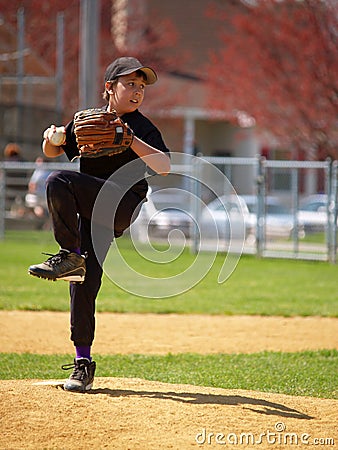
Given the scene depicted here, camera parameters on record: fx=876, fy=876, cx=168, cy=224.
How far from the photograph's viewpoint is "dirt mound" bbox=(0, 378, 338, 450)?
182 inches

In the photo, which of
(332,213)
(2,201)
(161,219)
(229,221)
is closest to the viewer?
(332,213)

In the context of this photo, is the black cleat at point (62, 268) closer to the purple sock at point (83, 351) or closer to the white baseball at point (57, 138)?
the purple sock at point (83, 351)

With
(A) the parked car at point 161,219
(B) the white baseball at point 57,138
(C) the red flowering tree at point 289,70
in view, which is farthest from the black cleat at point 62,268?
(C) the red flowering tree at point 289,70

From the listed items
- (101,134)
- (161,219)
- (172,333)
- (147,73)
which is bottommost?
(172,333)

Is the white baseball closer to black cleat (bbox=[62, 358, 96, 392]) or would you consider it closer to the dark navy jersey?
the dark navy jersey

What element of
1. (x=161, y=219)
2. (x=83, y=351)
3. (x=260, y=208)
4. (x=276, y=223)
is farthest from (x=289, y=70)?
(x=83, y=351)

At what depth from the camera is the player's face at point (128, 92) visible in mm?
5648

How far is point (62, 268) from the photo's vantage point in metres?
5.25

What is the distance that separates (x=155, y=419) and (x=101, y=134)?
171 cm

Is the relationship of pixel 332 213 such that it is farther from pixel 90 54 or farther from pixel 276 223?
pixel 90 54

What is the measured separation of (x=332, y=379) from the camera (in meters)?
6.91

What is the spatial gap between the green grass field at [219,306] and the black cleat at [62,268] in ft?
5.25

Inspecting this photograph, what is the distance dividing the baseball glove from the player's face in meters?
0.27

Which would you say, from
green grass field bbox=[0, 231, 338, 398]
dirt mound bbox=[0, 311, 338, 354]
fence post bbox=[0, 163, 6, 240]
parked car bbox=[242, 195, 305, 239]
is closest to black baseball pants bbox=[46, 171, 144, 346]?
green grass field bbox=[0, 231, 338, 398]
